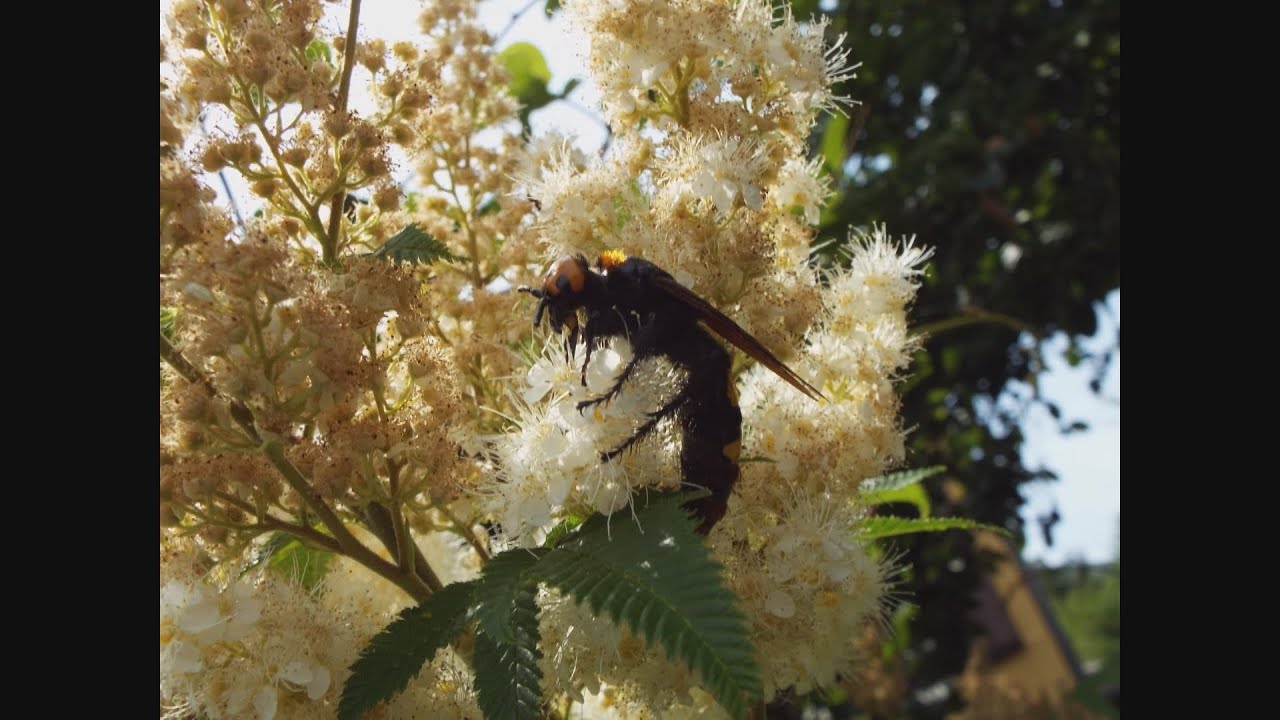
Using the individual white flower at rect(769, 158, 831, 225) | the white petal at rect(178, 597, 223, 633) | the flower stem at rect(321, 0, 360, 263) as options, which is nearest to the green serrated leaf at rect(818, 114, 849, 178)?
the individual white flower at rect(769, 158, 831, 225)

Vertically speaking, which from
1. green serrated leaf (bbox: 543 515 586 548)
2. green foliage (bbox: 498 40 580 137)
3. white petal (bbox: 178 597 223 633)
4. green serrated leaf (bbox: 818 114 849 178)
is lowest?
white petal (bbox: 178 597 223 633)

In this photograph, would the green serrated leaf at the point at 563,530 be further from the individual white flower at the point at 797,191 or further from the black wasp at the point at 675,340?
the individual white flower at the point at 797,191

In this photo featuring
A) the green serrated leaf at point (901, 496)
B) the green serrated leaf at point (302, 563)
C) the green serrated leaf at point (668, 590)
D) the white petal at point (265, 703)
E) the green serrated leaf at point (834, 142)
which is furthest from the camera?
the green serrated leaf at point (834, 142)

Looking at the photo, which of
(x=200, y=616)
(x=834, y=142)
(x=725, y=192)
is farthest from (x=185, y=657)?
(x=834, y=142)

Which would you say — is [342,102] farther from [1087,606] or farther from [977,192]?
[1087,606]

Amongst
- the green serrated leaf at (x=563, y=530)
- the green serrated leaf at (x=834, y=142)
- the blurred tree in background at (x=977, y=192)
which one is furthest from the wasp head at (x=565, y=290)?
the blurred tree in background at (x=977, y=192)

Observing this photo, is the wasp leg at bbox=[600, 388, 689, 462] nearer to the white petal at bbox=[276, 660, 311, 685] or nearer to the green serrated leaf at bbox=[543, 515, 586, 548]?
the green serrated leaf at bbox=[543, 515, 586, 548]
